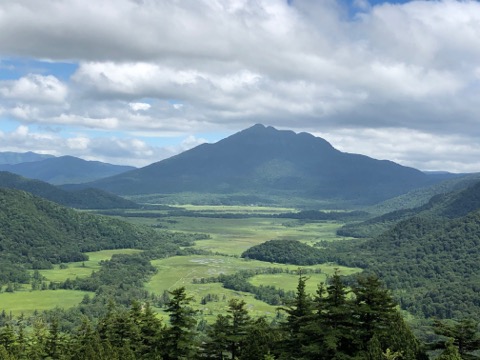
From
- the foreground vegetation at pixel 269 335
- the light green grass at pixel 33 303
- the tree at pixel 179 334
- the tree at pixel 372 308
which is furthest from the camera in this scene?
the light green grass at pixel 33 303

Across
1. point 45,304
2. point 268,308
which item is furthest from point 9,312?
point 268,308

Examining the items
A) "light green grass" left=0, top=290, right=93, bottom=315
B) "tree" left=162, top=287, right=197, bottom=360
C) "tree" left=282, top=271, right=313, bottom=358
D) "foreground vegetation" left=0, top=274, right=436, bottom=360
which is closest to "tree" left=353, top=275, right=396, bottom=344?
"foreground vegetation" left=0, top=274, right=436, bottom=360

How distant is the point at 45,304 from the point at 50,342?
119267mm

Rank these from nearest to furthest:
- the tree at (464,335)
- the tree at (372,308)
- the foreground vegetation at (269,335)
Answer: the tree at (464,335) → the foreground vegetation at (269,335) → the tree at (372,308)

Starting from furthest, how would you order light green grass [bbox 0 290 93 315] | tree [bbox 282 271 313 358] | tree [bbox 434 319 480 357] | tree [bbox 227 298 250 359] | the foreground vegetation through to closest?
light green grass [bbox 0 290 93 315] → tree [bbox 227 298 250 359] → tree [bbox 282 271 313 358] → the foreground vegetation → tree [bbox 434 319 480 357]

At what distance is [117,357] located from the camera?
204ft

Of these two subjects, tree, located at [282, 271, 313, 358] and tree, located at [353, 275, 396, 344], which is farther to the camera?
tree, located at [282, 271, 313, 358]

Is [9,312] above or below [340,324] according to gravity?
below

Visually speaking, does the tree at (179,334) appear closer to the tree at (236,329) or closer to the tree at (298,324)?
the tree at (236,329)

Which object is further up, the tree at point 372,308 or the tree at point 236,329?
the tree at point 372,308

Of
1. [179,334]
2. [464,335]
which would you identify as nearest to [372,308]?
[464,335]

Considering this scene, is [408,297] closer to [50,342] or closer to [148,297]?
[148,297]

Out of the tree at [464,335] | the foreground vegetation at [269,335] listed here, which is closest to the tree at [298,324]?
the foreground vegetation at [269,335]

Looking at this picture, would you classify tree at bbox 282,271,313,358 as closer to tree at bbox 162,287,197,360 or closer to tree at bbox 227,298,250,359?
tree at bbox 227,298,250,359
